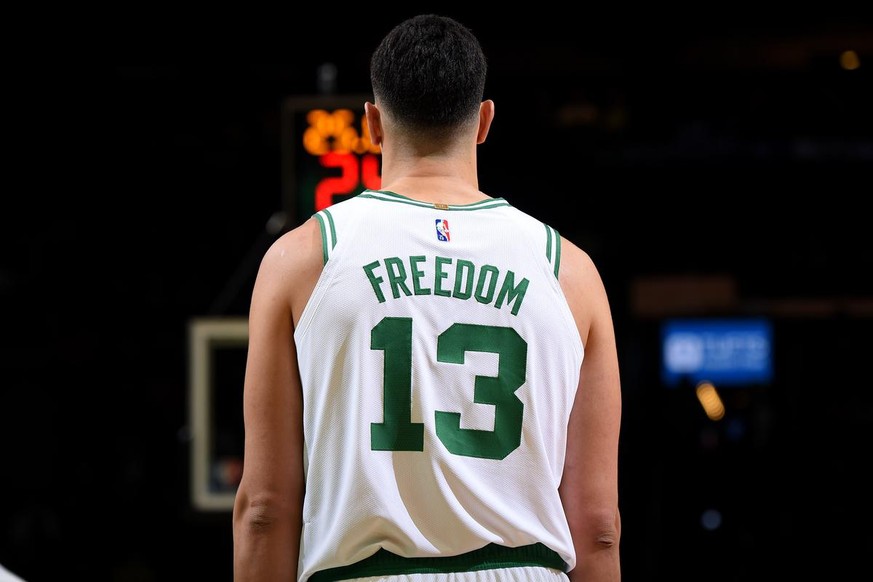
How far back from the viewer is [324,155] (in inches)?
201

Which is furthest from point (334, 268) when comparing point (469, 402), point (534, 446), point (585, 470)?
point (585, 470)

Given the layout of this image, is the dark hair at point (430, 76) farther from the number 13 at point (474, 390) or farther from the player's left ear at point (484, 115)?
the number 13 at point (474, 390)

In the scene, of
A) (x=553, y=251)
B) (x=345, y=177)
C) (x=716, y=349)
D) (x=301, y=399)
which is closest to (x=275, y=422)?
(x=301, y=399)

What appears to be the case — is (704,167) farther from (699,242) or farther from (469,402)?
(469,402)

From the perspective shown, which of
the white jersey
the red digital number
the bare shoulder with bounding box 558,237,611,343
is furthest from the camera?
the red digital number

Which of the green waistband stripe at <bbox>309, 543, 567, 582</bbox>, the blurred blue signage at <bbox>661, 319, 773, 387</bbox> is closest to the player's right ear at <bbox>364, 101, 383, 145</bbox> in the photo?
the green waistband stripe at <bbox>309, 543, 567, 582</bbox>

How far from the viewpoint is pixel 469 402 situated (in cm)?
151

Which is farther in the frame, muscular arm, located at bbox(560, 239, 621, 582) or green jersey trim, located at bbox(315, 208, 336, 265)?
muscular arm, located at bbox(560, 239, 621, 582)

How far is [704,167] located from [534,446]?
426 inches

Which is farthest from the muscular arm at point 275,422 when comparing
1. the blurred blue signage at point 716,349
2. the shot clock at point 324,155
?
the blurred blue signage at point 716,349

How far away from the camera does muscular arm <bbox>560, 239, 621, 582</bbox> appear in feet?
5.30

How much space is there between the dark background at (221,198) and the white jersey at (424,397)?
8.19 meters

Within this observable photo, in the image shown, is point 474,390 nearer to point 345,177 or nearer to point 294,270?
point 294,270

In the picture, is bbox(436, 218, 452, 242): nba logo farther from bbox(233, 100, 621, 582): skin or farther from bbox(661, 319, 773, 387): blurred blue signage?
bbox(661, 319, 773, 387): blurred blue signage
